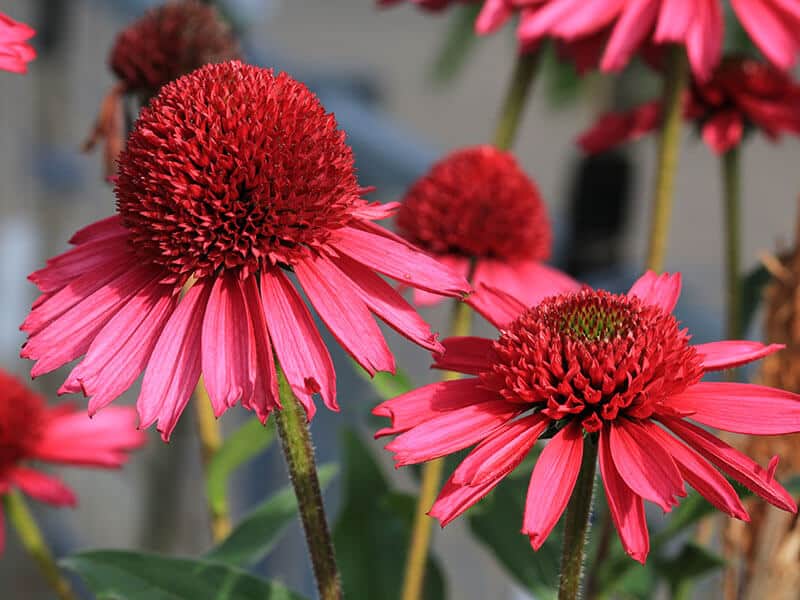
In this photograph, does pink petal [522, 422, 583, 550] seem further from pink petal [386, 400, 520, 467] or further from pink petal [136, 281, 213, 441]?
pink petal [136, 281, 213, 441]

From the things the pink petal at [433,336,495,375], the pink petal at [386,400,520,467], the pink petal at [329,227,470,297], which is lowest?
the pink petal at [386,400,520,467]

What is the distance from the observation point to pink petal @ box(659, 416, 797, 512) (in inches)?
13.5

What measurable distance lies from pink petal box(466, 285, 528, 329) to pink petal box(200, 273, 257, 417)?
0.10 m

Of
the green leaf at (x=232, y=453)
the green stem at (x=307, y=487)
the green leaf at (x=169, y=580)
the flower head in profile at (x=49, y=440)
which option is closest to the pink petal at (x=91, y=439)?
the flower head in profile at (x=49, y=440)

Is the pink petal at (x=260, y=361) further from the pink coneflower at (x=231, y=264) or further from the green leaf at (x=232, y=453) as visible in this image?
the green leaf at (x=232, y=453)

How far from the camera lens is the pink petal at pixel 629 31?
563mm

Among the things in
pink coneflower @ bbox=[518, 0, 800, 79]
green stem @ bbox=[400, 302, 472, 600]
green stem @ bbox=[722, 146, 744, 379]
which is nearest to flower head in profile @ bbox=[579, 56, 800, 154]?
green stem @ bbox=[722, 146, 744, 379]

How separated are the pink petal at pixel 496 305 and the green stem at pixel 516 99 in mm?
229

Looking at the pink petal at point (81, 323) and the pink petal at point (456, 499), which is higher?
the pink petal at point (81, 323)

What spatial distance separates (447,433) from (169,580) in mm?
170

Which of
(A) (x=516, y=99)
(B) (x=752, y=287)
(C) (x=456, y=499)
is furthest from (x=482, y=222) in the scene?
(C) (x=456, y=499)

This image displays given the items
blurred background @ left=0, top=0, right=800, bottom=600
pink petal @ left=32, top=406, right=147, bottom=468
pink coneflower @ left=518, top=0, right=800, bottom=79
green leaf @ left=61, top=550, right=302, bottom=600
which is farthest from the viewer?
blurred background @ left=0, top=0, right=800, bottom=600

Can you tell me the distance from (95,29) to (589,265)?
75.8 inches

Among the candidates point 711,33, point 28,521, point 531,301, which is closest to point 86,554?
point 28,521
